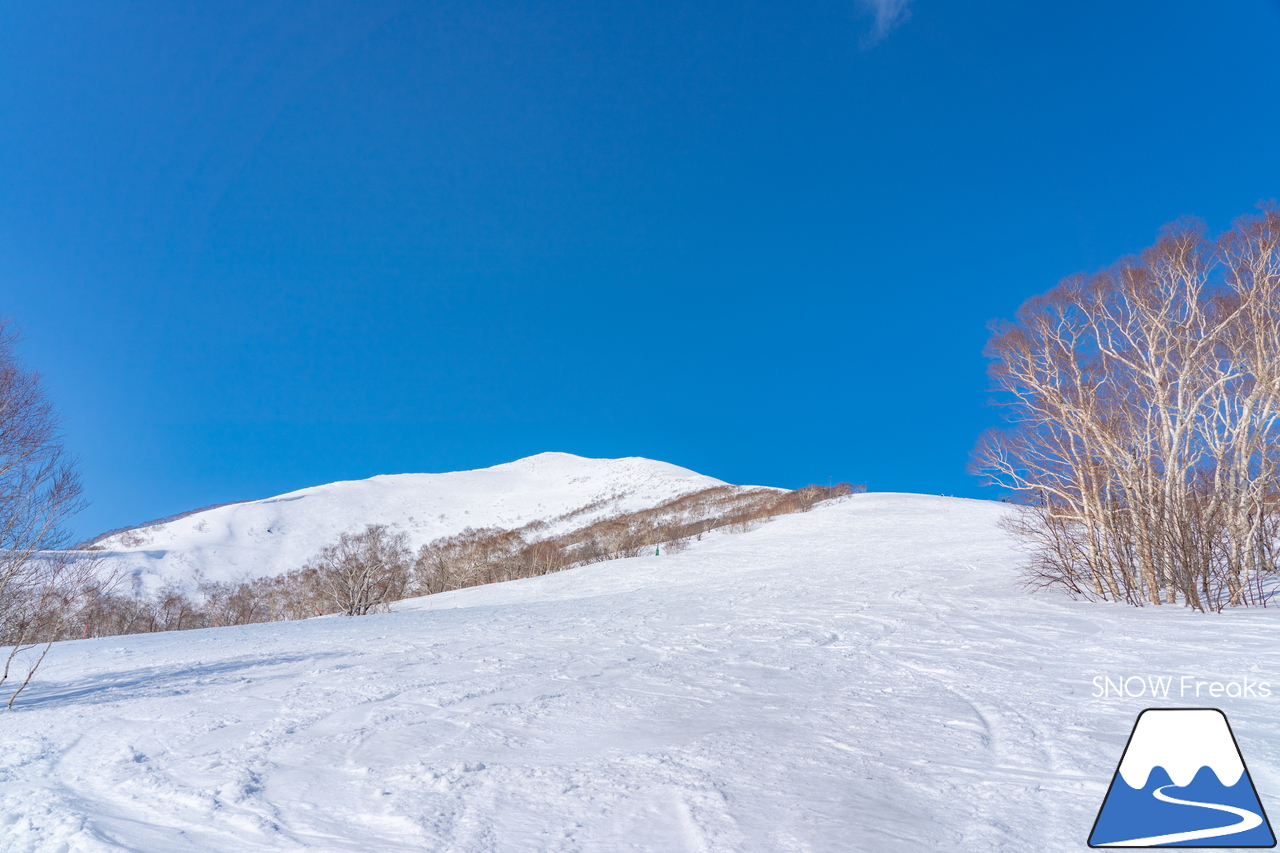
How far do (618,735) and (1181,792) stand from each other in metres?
3.00

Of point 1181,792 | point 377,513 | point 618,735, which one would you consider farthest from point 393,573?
point 377,513

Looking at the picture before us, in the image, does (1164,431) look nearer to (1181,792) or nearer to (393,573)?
(1181,792)

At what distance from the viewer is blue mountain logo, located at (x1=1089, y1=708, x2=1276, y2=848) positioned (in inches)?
101

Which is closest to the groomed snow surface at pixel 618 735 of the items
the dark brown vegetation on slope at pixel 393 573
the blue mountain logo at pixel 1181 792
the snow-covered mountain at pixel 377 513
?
the blue mountain logo at pixel 1181 792

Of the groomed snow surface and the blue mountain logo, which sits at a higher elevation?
the blue mountain logo

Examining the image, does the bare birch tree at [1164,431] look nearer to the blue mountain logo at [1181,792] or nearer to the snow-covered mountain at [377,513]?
the blue mountain logo at [1181,792]

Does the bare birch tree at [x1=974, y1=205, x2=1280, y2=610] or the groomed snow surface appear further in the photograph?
the bare birch tree at [x1=974, y1=205, x2=1280, y2=610]

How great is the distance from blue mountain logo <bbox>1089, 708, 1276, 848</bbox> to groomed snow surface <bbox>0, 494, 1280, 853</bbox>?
0.18 m

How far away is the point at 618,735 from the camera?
13.7ft

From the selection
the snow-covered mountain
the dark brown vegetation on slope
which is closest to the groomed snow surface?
the dark brown vegetation on slope

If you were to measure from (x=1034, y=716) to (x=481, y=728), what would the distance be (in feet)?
13.2

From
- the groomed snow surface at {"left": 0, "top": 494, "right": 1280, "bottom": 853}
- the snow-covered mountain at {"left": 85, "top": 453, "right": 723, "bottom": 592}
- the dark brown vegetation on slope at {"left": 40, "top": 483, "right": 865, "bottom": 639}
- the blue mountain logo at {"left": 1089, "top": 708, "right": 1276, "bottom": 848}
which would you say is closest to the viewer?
the blue mountain logo at {"left": 1089, "top": 708, "right": 1276, "bottom": 848}

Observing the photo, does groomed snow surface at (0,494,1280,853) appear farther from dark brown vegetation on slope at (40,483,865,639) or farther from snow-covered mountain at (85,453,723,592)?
snow-covered mountain at (85,453,723,592)

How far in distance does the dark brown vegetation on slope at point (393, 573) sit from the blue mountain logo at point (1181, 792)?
2046 centimetres
